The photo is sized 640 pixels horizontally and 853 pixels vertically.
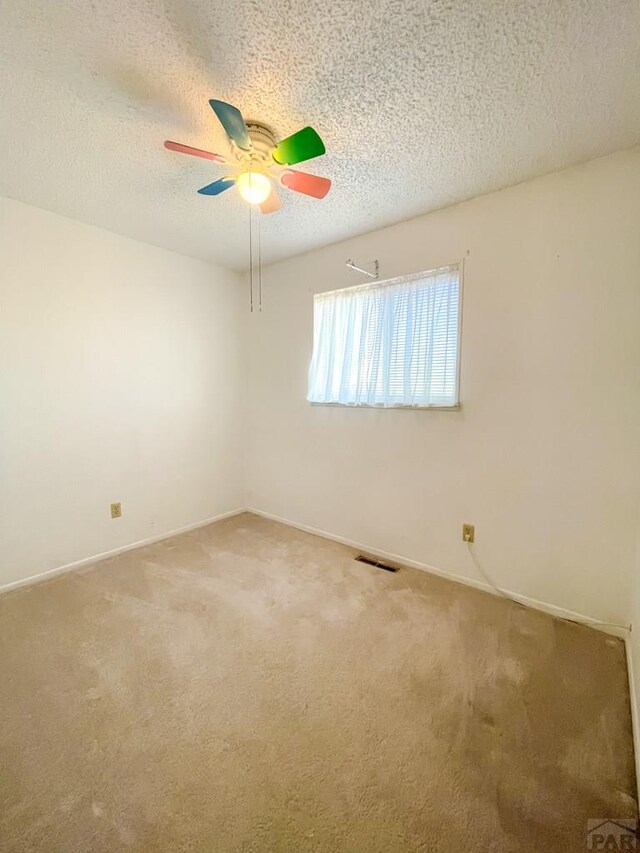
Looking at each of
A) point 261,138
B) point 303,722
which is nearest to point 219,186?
point 261,138

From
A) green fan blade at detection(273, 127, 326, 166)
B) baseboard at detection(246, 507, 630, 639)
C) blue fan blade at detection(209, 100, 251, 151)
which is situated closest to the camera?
blue fan blade at detection(209, 100, 251, 151)

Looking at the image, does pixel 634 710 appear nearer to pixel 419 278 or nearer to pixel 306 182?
pixel 419 278

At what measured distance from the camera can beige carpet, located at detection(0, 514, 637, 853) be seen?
104cm

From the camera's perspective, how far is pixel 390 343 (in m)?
2.58

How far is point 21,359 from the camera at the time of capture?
228 centimetres

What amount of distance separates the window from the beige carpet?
4.47ft

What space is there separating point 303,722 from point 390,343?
7.22 ft

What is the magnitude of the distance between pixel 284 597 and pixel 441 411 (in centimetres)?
157

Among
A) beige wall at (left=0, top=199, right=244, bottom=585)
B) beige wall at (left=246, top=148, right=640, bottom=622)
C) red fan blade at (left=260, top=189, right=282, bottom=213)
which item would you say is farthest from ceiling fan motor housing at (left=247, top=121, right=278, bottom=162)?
beige wall at (left=0, top=199, right=244, bottom=585)

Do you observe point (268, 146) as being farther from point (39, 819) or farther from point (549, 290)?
point (39, 819)

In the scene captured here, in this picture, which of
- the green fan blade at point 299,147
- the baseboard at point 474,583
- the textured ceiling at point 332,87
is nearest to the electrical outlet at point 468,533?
the baseboard at point 474,583

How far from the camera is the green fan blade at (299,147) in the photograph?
128cm

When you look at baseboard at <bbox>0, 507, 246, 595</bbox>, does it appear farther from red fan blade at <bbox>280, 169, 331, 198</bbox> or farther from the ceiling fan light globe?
red fan blade at <bbox>280, 169, 331, 198</bbox>

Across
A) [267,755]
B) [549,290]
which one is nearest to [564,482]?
[549,290]
